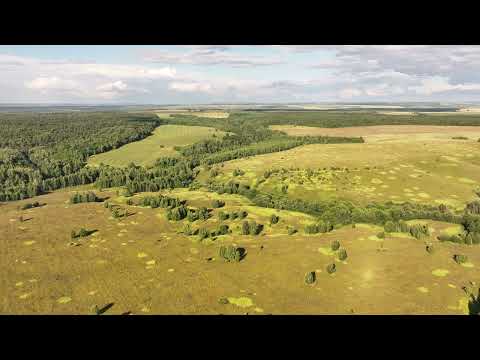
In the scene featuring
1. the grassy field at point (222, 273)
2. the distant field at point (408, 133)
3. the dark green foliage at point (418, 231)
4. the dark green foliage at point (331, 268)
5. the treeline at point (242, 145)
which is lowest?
the grassy field at point (222, 273)

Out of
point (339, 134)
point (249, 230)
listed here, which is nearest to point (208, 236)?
point (249, 230)

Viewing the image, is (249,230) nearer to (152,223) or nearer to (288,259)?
(288,259)

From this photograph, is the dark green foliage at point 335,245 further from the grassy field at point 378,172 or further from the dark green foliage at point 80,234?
the dark green foliage at point 80,234

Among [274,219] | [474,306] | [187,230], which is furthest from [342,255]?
[187,230]

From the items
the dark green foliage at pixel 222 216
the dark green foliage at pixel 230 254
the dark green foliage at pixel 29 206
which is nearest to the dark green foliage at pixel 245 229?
the dark green foliage at pixel 222 216

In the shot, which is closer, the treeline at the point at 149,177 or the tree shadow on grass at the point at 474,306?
the tree shadow on grass at the point at 474,306

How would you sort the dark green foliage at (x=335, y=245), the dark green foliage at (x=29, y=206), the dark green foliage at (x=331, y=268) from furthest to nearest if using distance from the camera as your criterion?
the dark green foliage at (x=29, y=206) → the dark green foliage at (x=335, y=245) → the dark green foliage at (x=331, y=268)

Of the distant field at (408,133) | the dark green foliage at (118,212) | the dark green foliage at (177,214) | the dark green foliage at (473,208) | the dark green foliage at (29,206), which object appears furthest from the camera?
the distant field at (408,133)
